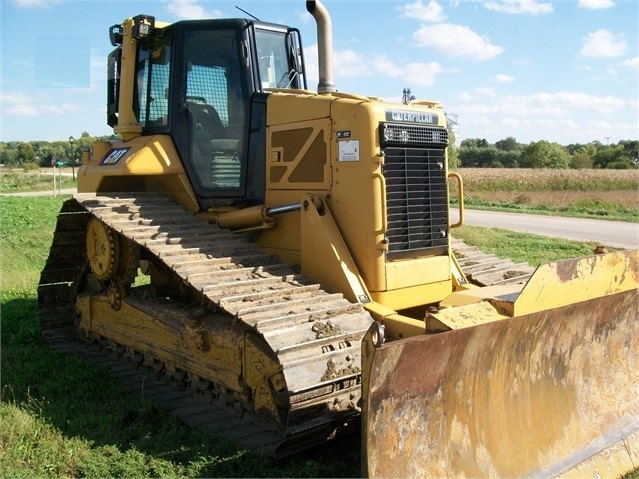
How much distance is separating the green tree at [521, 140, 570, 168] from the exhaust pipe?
177ft

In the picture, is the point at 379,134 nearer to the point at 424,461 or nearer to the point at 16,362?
the point at 424,461

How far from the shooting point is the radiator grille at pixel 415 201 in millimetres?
5164

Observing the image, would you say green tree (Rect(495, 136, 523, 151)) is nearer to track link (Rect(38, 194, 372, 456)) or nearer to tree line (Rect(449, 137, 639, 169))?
tree line (Rect(449, 137, 639, 169))


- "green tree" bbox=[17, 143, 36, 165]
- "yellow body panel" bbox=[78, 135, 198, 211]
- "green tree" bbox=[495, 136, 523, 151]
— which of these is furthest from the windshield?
"green tree" bbox=[495, 136, 523, 151]

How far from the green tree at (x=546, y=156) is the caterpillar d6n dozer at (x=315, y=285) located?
54.2 metres

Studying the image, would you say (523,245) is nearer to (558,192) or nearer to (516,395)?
(516,395)

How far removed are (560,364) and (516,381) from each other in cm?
44

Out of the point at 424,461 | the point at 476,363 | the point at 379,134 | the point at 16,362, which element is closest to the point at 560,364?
the point at 476,363

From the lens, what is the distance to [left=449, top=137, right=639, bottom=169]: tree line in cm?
5094

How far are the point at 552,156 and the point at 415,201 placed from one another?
5615 cm

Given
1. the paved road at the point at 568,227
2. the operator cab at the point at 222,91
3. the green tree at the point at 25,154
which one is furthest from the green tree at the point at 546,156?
the operator cab at the point at 222,91

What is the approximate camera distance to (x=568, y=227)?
18000 mm

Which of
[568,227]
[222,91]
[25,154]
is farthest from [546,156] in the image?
[222,91]

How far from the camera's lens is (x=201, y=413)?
505 centimetres
